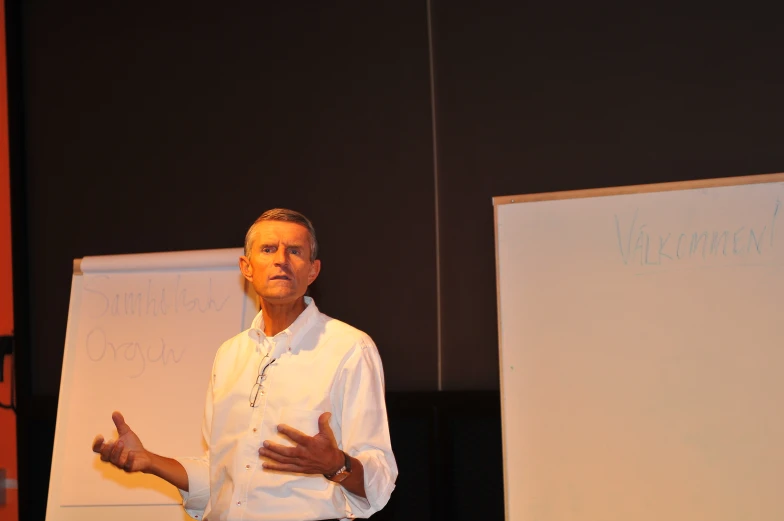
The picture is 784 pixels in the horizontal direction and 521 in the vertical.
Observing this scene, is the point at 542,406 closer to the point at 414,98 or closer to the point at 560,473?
the point at 560,473

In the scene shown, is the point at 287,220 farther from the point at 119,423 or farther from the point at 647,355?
the point at 647,355

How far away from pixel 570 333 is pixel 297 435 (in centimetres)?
106

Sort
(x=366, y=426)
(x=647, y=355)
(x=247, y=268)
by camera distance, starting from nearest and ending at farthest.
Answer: (x=366, y=426)
(x=247, y=268)
(x=647, y=355)

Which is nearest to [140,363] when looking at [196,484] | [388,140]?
[196,484]

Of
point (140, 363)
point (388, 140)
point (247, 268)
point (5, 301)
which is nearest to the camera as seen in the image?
point (247, 268)

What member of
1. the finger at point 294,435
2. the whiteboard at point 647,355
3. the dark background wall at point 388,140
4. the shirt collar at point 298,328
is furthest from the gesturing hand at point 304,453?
the dark background wall at point 388,140

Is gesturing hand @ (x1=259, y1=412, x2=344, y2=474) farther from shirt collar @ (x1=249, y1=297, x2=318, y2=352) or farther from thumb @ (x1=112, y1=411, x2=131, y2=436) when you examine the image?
thumb @ (x1=112, y1=411, x2=131, y2=436)

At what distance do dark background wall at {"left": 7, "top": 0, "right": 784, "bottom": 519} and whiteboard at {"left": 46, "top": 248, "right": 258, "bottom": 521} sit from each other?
1.06 ft

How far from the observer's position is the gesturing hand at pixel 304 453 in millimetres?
1762

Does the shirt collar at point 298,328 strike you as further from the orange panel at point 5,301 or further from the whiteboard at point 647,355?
the orange panel at point 5,301

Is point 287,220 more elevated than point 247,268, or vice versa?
point 287,220

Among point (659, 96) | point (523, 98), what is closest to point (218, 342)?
point (523, 98)

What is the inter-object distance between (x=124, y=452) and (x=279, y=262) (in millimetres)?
618

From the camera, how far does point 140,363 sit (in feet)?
10.2
